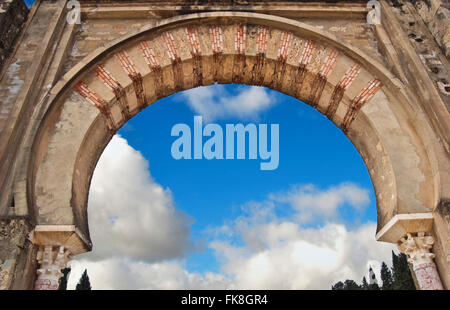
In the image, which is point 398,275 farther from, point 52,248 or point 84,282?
point 52,248

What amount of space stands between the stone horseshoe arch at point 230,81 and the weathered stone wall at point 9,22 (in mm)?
873

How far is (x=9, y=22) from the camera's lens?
424 centimetres

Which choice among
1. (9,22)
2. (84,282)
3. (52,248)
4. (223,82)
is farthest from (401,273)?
(9,22)

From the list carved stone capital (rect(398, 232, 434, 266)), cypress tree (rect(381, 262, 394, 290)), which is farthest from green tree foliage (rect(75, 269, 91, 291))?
cypress tree (rect(381, 262, 394, 290))

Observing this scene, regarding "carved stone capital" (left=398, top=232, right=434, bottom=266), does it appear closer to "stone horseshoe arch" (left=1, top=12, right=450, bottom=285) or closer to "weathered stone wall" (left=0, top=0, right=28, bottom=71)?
"stone horseshoe arch" (left=1, top=12, right=450, bottom=285)

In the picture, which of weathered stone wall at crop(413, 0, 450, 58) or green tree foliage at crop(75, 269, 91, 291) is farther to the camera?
green tree foliage at crop(75, 269, 91, 291)

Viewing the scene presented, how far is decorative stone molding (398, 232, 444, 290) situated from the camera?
328 cm

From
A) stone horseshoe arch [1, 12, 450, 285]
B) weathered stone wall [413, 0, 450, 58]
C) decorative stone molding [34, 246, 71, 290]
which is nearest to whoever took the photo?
decorative stone molding [34, 246, 71, 290]

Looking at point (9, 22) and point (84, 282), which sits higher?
point (84, 282)

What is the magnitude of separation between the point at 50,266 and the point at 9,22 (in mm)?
3009

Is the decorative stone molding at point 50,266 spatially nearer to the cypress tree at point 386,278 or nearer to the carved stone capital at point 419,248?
the carved stone capital at point 419,248

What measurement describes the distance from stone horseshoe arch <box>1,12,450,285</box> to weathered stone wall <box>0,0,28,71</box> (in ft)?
2.86

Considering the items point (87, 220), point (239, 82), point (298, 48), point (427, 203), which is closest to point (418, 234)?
point (427, 203)

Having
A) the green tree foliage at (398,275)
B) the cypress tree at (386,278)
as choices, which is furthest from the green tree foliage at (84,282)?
the cypress tree at (386,278)
